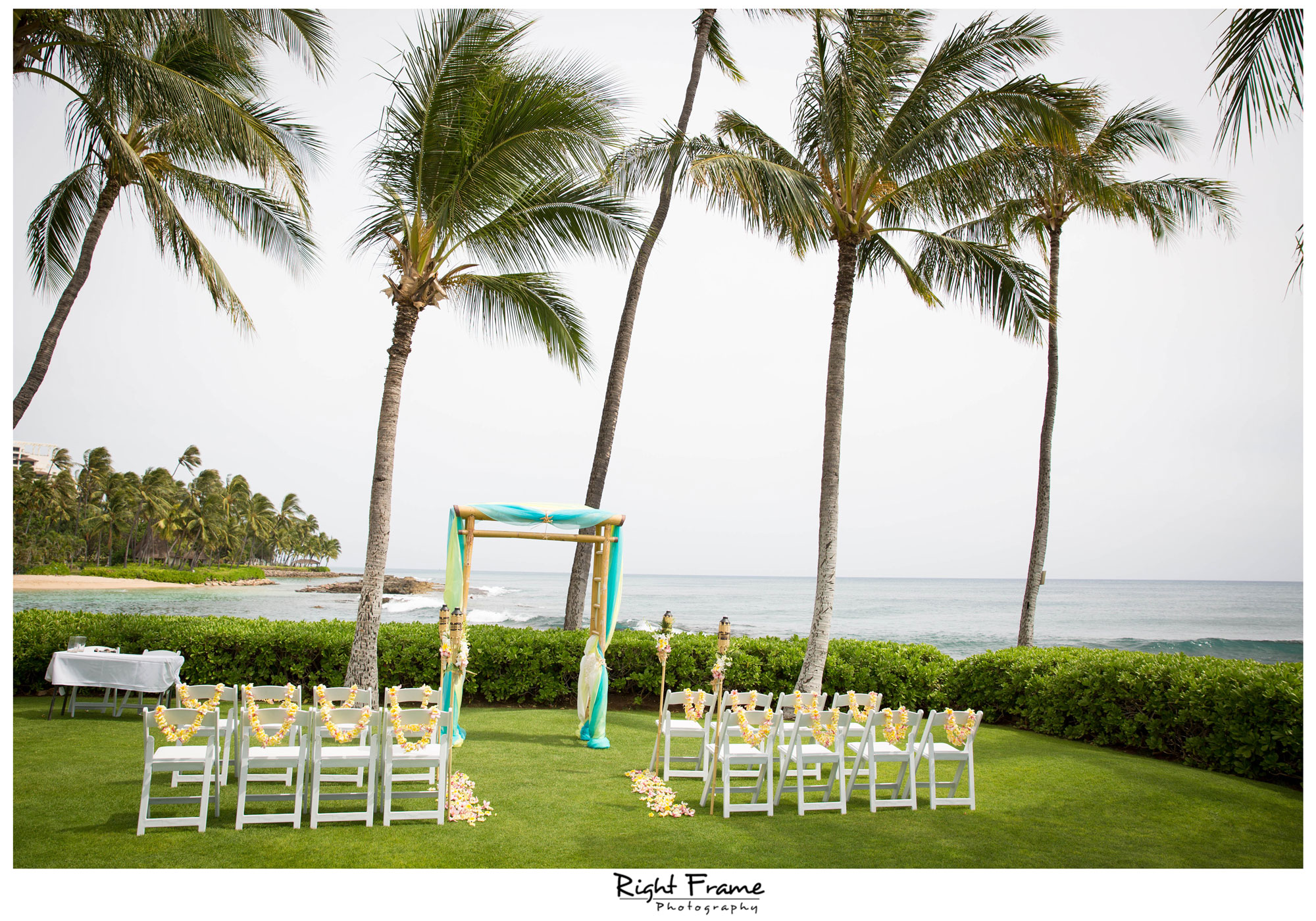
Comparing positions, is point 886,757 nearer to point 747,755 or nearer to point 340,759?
point 747,755

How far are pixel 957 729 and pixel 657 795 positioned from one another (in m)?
2.31

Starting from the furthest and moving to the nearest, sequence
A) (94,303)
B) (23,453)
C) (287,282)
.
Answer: (287,282)
(23,453)
(94,303)

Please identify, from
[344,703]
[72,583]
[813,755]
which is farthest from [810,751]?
[72,583]

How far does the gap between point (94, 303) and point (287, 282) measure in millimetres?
11019

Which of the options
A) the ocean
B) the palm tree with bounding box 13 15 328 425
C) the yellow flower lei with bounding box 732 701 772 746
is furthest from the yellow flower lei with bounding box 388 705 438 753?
the ocean

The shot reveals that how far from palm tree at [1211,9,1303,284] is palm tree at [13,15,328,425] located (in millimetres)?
8047

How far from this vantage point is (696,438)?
182 feet

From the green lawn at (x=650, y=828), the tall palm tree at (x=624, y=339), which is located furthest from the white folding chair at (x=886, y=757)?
the tall palm tree at (x=624, y=339)

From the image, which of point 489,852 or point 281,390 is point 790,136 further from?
point 281,390

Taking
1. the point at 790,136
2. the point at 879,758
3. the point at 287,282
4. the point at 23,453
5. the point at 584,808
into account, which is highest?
the point at 287,282

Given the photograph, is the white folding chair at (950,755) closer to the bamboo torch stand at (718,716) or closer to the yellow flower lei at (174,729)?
the bamboo torch stand at (718,716)

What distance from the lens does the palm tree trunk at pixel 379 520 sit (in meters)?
8.48

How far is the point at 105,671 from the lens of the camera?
7.92m

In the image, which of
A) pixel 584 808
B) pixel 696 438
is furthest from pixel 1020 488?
pixel 584 808
